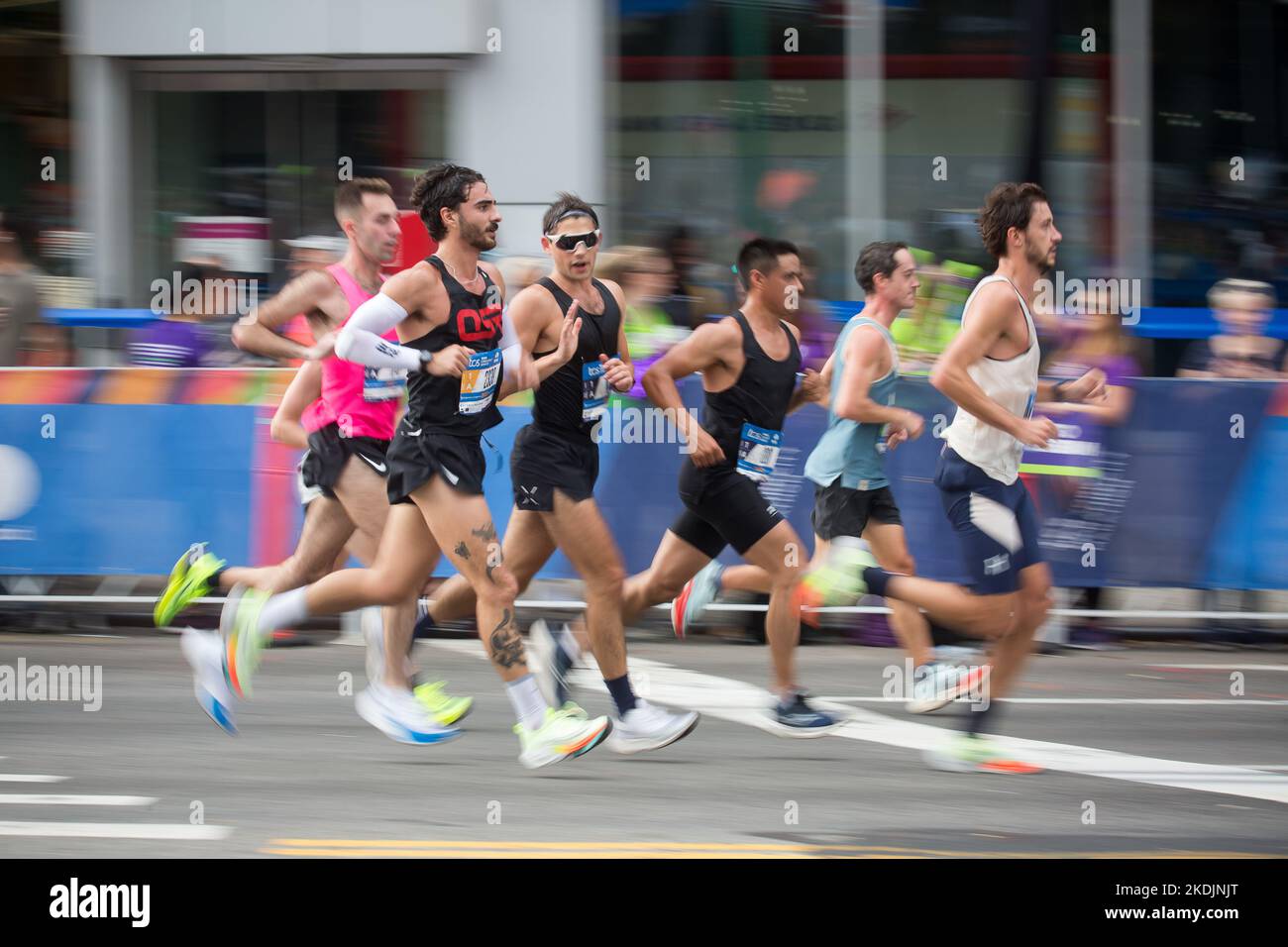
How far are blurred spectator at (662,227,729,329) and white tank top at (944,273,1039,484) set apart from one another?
4275 millimetres

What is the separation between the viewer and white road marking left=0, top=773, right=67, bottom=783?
232 inches

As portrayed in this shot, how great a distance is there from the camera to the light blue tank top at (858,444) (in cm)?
708

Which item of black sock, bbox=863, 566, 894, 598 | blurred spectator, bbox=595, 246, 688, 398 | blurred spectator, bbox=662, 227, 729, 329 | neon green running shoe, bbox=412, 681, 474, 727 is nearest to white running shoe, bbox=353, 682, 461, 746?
neon green running shoe, bbox=412, 681, 474, 727

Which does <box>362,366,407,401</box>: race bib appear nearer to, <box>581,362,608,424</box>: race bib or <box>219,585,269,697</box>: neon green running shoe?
<box>581,362,608,424</box>: race bib

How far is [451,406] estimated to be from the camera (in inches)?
229

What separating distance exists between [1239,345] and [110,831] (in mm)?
6564

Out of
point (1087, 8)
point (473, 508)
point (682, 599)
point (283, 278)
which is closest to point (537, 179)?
point (283, 278)

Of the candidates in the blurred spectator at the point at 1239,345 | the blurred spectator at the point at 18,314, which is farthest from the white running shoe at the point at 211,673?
the blurred spectator at the point at 1239,345

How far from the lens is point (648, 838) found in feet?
16.7

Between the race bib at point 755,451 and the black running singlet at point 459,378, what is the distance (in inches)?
40.3

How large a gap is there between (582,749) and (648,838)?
691mm

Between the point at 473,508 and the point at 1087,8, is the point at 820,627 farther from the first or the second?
the point at 1087,8

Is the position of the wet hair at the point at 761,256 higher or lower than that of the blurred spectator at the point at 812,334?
higher

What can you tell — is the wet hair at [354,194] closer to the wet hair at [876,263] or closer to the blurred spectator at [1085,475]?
the wet hair at [876,263]
